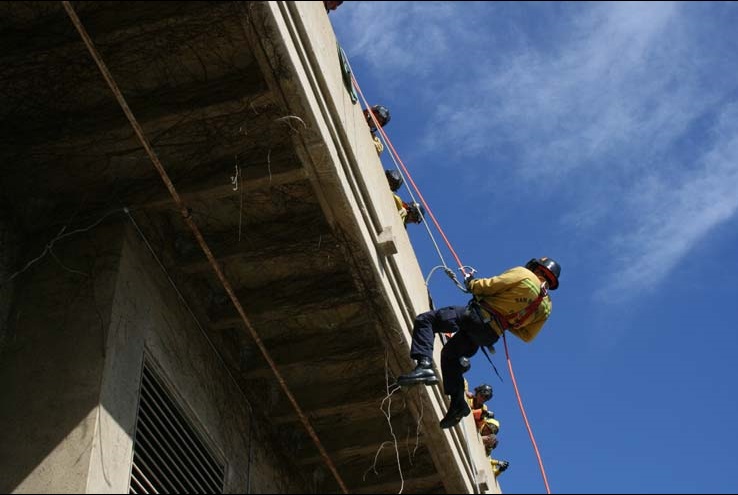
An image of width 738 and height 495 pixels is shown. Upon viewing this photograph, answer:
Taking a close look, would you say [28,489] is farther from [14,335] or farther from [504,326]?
[504,326]

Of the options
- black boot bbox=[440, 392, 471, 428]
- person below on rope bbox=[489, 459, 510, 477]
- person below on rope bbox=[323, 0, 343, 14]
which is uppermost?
person below on rope bbox=[323, 0, 343, 14]

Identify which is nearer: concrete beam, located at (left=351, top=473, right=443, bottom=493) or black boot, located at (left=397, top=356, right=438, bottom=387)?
black boot, located at (left=397, top=356, right=438, bottom=387)

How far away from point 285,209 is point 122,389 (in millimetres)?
2096

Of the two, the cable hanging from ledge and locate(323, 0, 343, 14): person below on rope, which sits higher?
locate(323, 0, 343, 14): person below on rope

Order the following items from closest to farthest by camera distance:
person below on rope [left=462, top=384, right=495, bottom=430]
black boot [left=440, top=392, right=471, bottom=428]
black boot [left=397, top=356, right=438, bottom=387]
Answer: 1. black boot [left=397, top=356, right=438, bottom=387]
2. black boot [left=440, top=392, right=471, bottom=428]
3. person below on rope [left=462, top=384, right=495, bottom=430]

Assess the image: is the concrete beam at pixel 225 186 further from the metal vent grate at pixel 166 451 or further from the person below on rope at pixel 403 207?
the person below on rope at pixel 403 207

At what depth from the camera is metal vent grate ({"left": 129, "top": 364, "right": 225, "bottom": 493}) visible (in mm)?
8758

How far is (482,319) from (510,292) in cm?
35

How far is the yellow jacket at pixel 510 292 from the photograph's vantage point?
1004 cm

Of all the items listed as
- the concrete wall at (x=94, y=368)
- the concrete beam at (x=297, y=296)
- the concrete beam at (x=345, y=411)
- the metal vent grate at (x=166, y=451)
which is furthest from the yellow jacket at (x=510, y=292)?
the metal vent grate at (x=166, y=451)

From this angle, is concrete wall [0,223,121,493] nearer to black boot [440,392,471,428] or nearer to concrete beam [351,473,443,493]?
black boot [440,392,471,428]

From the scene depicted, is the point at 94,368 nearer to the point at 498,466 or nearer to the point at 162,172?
the point at 162,172

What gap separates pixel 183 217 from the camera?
363 inches

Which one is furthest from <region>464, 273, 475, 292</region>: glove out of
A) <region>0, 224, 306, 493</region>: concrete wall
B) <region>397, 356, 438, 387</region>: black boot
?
<region>0, 224, 306, 493</region>: concrete wall
